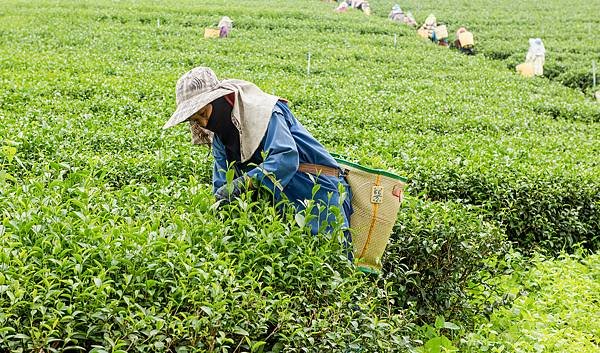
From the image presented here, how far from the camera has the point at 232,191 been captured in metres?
3.76

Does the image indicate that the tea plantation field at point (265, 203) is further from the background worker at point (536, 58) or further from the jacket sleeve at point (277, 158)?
the background worker at point (536, 58)

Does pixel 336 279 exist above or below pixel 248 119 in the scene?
below

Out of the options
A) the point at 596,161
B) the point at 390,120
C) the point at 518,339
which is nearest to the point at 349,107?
the point at 390,120

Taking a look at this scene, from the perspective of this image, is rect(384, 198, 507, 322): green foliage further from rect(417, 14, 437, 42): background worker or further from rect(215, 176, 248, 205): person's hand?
rect(417, 14, 437, 42): background worker

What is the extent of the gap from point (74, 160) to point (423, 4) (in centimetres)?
2457

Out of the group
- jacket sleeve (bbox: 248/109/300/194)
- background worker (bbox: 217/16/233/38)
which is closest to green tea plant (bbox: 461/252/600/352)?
jacket sleeve (bbox: 248/109/300/194)

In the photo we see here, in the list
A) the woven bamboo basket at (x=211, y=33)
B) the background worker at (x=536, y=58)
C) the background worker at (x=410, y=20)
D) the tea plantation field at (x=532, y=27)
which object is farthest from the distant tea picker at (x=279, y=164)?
the background worker at (x=410, y=20)

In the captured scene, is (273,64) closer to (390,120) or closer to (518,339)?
(390,120)

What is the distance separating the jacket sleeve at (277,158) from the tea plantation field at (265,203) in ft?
0.58

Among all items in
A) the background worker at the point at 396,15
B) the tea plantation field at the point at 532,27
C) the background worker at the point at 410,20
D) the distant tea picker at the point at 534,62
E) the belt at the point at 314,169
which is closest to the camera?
the belt at the point at 314,169

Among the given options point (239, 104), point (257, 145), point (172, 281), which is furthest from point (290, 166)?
point (172, 281)

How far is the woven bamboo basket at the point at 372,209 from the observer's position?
13.7 ft

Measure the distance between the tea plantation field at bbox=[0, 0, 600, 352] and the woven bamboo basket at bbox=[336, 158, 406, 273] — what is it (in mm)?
197

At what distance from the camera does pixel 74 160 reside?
20.5 ft
